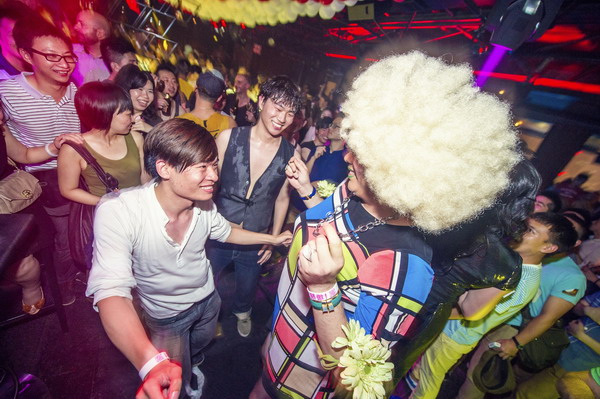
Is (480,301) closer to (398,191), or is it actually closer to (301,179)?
(398,191)

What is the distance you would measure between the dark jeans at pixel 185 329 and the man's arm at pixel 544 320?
294 cm

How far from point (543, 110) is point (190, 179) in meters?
8.25

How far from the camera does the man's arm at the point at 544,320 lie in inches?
97.3

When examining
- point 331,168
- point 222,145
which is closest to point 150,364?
point 222,145

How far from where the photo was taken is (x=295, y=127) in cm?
400

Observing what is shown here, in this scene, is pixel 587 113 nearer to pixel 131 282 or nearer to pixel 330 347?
pixel 330 347

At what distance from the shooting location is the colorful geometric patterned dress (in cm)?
115

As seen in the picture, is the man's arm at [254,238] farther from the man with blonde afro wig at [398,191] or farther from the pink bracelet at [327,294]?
the pink bracelet at [327,294]

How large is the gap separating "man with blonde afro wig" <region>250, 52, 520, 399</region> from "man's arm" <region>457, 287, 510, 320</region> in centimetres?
101

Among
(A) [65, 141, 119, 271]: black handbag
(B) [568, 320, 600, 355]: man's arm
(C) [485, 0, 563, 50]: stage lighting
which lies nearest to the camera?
(A) [65, 141, 119, 271]: black handbag

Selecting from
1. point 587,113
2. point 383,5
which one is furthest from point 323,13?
point 587,113

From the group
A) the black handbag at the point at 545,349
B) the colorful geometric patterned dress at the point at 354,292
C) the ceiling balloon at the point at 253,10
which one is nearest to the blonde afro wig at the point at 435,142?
the colorful geometric patterned dress at the point at 354,292

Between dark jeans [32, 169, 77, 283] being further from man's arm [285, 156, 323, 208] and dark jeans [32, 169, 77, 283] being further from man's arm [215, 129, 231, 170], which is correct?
man's arm [285, 156, 323, 208]

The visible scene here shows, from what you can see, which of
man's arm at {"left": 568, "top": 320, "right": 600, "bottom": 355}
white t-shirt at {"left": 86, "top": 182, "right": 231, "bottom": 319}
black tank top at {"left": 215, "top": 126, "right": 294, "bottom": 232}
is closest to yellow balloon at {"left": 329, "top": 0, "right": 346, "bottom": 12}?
black tank top at {"left": 215, "top": 126, "right": 294, "bottom": 232}
